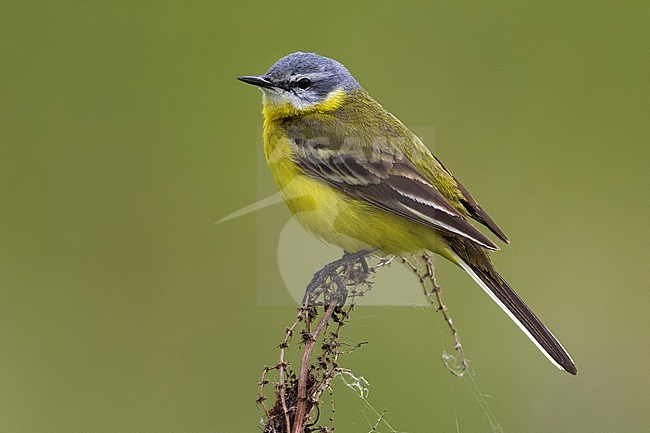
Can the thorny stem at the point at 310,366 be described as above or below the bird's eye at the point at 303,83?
below

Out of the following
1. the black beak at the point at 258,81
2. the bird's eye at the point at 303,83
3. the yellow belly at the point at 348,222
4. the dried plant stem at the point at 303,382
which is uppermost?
the bird's eye at the point at 303,83

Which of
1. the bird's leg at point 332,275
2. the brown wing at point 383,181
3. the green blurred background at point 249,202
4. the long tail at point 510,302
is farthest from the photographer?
the green blurred background at point 249,202

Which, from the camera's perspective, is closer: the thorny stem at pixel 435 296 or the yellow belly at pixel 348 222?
the thorny stem at pixel 435 296

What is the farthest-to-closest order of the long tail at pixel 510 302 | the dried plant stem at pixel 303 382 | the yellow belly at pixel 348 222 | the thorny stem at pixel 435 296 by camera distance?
the yellow belly at pixel 348 222 → the long tail at pixel 510 302 → the thorny stem at pixel 435 296 → the dried plant stem at pixel 303 382

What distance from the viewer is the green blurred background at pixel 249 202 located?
6359mm

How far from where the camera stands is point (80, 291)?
7.25 meters

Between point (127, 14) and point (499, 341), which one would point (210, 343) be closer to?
point (499, 341)

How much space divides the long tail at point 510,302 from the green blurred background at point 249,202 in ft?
3.75

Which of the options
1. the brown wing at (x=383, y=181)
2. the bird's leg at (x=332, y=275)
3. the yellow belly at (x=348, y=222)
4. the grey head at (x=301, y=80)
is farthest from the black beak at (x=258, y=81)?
the bird's leg at (x=332, y=275)

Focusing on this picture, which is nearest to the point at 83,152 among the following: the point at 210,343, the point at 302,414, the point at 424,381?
the point at 210,343

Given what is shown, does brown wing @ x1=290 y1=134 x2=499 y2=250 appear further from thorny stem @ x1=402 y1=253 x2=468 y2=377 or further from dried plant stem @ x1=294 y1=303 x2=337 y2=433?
dried plant stem @ x1=294 y1=303 x2=337 y2=433

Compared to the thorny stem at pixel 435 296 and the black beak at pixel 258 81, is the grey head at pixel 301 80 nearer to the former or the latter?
the black beak at pixel 258 81

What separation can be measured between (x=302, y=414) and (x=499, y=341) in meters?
3.63

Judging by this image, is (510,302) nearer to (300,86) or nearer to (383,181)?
(383,181)
